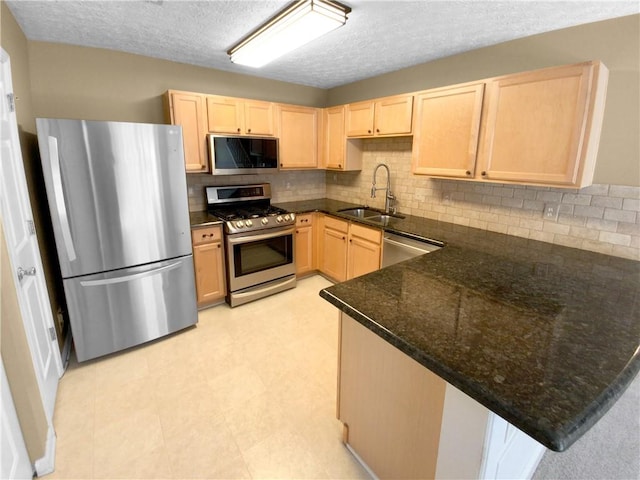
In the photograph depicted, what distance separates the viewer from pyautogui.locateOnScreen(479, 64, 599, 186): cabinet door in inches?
74.1

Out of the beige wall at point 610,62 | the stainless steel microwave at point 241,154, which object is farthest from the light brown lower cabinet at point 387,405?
the stainless steel microwave at point 241,154

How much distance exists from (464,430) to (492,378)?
0.87 ft

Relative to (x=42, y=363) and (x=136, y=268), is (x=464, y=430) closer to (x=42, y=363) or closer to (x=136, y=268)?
(x=42, y=363)

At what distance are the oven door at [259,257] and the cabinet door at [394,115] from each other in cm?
146

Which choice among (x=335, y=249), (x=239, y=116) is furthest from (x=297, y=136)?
(x=335, y=249)

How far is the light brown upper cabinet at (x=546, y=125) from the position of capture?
186 cm

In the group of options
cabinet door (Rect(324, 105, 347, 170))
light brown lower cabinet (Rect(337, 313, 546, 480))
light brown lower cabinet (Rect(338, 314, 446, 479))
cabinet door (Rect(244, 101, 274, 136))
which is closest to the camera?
light brown lower cabinet (Rect(337, 313, 546, 480))

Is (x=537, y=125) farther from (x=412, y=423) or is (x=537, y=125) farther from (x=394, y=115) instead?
(x=412, y=423)

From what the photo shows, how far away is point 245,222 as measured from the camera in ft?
10.0

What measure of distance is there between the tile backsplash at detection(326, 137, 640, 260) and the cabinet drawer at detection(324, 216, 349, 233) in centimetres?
60

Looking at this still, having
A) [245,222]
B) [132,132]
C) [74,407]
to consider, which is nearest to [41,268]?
[74,407]

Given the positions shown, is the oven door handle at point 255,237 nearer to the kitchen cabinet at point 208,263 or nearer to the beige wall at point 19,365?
the kitchen cabinet at point 208,263

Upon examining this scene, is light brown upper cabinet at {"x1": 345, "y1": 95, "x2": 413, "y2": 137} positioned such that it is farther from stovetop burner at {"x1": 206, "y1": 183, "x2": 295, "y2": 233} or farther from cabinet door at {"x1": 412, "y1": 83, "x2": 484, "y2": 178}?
stovetop burner at {"x1": 206, "y1": 183, "x2": 295, "y2": 233}

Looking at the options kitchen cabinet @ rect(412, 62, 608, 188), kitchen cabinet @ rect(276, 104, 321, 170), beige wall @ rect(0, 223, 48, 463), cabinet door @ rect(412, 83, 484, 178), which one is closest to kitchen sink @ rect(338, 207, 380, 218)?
kitchen cabinet @ rect(276, 104, 321, 170)
